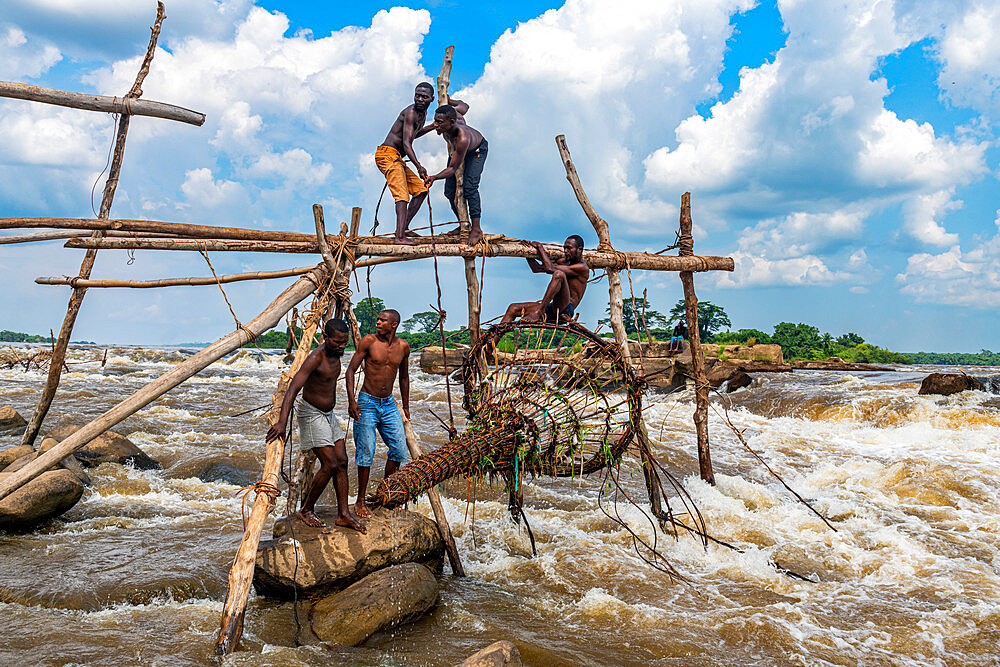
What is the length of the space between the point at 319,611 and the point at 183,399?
46.3 feet

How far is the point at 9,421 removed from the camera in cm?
1084

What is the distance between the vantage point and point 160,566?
5.55 metres

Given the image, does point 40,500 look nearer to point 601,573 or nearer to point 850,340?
point 601,573

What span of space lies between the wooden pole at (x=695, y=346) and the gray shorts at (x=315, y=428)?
4.62 m

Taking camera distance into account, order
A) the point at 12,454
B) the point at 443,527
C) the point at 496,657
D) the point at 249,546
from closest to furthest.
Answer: the point at 496,657 → the point at 249,546 → the point at 443,527 → the point at 12,454

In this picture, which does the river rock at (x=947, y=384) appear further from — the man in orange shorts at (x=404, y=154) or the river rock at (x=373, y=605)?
the river rock at (x=373, y=605)

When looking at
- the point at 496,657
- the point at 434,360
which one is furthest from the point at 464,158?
the point at 434,360

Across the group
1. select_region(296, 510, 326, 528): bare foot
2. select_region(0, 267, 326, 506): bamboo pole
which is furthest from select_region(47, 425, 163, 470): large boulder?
select_region(296, 510, 326, 528): bare foot

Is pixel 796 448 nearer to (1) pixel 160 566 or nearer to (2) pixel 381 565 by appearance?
(2) pixel 381 565

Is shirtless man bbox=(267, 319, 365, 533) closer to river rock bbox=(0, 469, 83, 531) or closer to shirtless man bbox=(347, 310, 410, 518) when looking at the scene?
shirtless man bbox=(347, 310, 410, 518)

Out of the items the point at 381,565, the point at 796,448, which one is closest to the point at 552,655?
the point at 381,565

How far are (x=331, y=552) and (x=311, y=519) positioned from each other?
40 centimetres

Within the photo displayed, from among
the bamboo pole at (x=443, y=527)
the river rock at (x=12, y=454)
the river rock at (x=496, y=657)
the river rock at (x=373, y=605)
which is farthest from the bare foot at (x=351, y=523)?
the river rock at (x=12, y=454)

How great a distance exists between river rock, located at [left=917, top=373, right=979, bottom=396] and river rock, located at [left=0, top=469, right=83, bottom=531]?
608 inches
